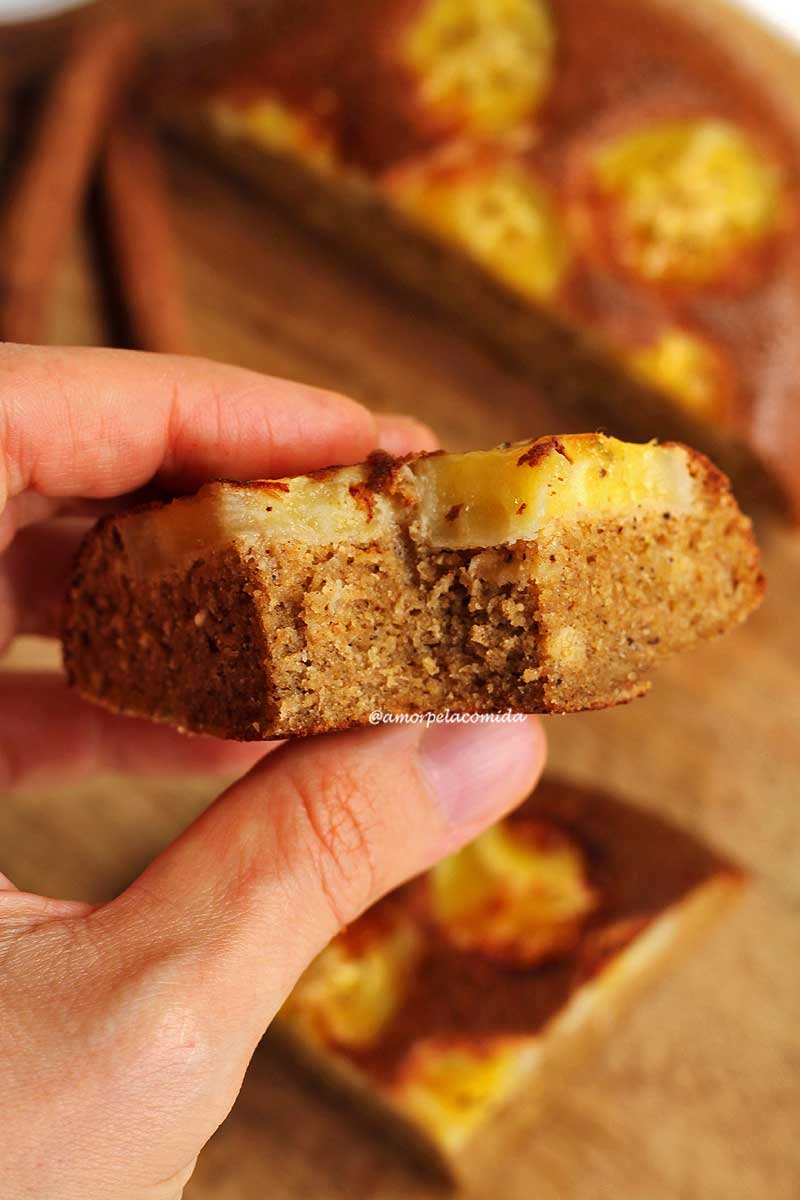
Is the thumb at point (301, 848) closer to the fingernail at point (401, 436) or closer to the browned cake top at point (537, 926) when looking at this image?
the fingernail at point (401, 436)

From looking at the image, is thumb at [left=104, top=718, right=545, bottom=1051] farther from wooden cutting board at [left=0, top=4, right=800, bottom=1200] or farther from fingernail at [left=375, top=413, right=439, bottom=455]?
wooden cutting board at [left=0, top=4, right=800, bottom=1200]

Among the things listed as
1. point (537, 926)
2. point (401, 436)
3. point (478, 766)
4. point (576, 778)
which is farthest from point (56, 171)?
point (537, 926)

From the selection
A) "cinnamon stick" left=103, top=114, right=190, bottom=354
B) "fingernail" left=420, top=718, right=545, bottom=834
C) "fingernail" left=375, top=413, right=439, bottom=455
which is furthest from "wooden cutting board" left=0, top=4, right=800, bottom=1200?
"fingernail" left=420, top=718, right=545, bottom=834

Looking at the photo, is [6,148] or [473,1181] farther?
[6,148]

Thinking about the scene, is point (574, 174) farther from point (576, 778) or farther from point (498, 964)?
point (498, 964)

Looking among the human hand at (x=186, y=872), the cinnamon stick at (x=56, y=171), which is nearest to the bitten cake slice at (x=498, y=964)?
the human hand at (x=186, y=872)

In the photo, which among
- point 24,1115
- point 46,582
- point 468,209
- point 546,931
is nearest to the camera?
point 24,1115

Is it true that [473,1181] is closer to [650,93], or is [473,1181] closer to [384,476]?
[384,476]

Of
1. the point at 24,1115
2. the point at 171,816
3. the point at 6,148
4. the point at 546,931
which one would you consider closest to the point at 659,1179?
the point at 546,931
